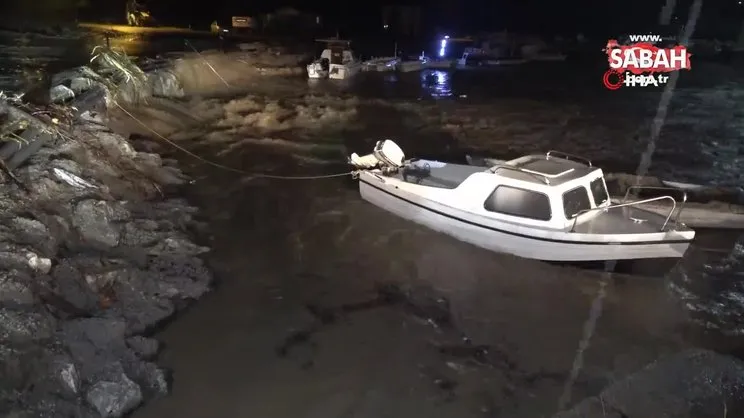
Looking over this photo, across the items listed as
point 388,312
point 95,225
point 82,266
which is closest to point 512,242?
point 388,312

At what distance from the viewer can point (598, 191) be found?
10.2m

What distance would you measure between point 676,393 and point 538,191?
151 inches

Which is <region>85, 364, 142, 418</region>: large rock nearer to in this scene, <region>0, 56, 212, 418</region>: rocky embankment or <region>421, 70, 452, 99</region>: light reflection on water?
<region>0, 56, 212, 418</region>: rocky embankment

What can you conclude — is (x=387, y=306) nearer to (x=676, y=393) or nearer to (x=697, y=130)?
(x=676, y=393)

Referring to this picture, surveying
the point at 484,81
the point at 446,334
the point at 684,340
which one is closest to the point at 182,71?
the point at 484,81

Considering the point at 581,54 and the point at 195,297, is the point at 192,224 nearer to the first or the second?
the point at 195,297

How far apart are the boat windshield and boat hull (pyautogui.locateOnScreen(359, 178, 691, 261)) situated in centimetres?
107

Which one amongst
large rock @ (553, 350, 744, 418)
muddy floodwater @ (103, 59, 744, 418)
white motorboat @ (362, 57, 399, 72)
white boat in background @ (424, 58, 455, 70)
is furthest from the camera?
white boat in background @ (424, 58, 455, 70)

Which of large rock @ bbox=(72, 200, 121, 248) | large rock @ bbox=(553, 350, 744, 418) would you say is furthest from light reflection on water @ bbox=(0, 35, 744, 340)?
large rock @ bbox=(72, 200, 121, 248)

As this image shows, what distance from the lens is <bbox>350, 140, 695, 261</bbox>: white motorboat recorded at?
9.46m

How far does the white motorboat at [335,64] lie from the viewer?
27547mm

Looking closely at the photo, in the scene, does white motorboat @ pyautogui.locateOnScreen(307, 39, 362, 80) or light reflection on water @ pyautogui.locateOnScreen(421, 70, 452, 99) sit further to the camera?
white motorboat @ pyautogui.locateOnScreen(307, 39, 362, 80)

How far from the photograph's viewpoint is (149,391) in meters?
6.81

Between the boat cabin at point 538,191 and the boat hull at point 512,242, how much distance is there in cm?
34
